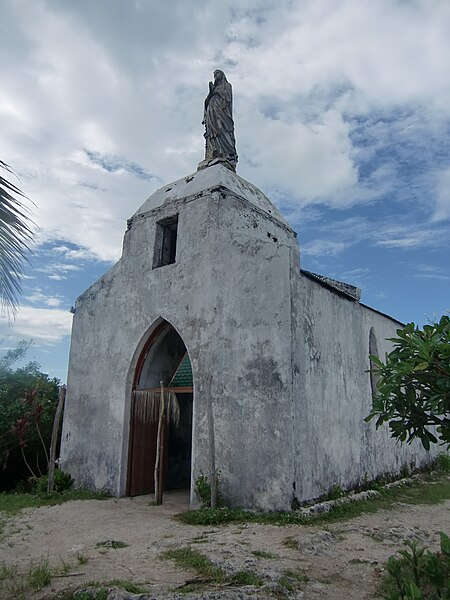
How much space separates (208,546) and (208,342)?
4057mm

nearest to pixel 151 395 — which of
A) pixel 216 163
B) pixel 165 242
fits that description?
pixel 165 242

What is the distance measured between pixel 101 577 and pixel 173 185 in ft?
30.3

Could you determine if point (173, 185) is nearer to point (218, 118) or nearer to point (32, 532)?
point (218, 118)

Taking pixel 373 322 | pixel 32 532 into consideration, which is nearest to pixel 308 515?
pixel 32 532

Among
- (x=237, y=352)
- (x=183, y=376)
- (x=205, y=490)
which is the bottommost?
(x=205, y=490)

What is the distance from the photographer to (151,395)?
1114 cm

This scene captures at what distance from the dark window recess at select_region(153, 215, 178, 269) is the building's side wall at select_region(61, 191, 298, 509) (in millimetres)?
181

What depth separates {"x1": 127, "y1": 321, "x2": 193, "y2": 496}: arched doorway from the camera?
35.8 ft

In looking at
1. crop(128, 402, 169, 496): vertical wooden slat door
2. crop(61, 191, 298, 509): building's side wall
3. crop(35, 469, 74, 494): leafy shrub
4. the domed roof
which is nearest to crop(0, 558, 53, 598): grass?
crop(61, 191, 298, 509): building's side wall

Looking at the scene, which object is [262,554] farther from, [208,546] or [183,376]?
[183,376]

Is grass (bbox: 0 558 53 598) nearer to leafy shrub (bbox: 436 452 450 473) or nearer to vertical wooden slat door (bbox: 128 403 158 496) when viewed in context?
vertical wooden slat door (bbox: 128 403 158 496)

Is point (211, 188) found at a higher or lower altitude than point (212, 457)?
higher

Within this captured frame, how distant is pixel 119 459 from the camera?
10.7 m

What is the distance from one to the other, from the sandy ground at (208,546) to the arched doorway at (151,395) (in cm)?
143
